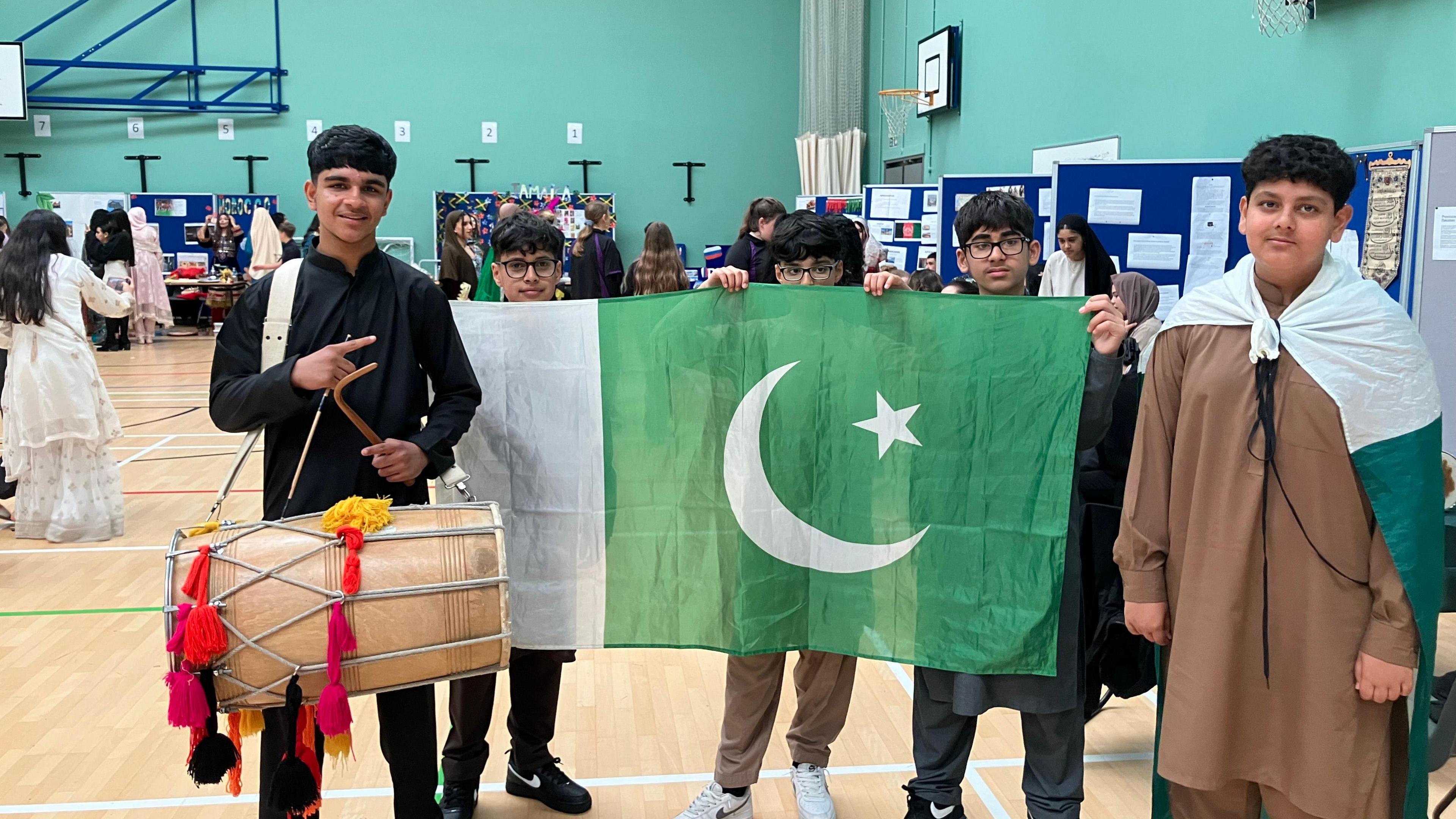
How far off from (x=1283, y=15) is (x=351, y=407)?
5.41m

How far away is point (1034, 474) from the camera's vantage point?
2.56m

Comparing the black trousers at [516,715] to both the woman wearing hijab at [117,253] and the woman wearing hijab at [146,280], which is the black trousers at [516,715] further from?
the woman wearing hijab at [146,280]

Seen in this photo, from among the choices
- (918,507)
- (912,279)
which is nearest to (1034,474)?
(918,507)

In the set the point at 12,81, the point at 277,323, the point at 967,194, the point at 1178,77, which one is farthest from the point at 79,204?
the point at 277,323

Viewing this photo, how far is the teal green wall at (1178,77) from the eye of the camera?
16.1 ft

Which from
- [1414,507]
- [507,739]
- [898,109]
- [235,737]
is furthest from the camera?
[898,109]

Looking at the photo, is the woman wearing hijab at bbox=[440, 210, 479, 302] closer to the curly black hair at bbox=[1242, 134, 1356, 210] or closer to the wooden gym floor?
the wooden gym floor

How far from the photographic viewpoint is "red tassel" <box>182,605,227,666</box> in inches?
77.4

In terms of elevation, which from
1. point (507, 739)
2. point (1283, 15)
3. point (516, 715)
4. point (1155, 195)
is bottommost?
point (507, 739)

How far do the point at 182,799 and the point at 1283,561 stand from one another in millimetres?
2875

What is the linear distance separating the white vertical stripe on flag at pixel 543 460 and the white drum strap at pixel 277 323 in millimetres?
574

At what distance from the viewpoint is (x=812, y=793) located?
9.45 feet

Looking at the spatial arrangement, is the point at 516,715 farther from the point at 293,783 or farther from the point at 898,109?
the point at 898,109

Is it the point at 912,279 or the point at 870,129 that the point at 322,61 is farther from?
the point at 912,279
